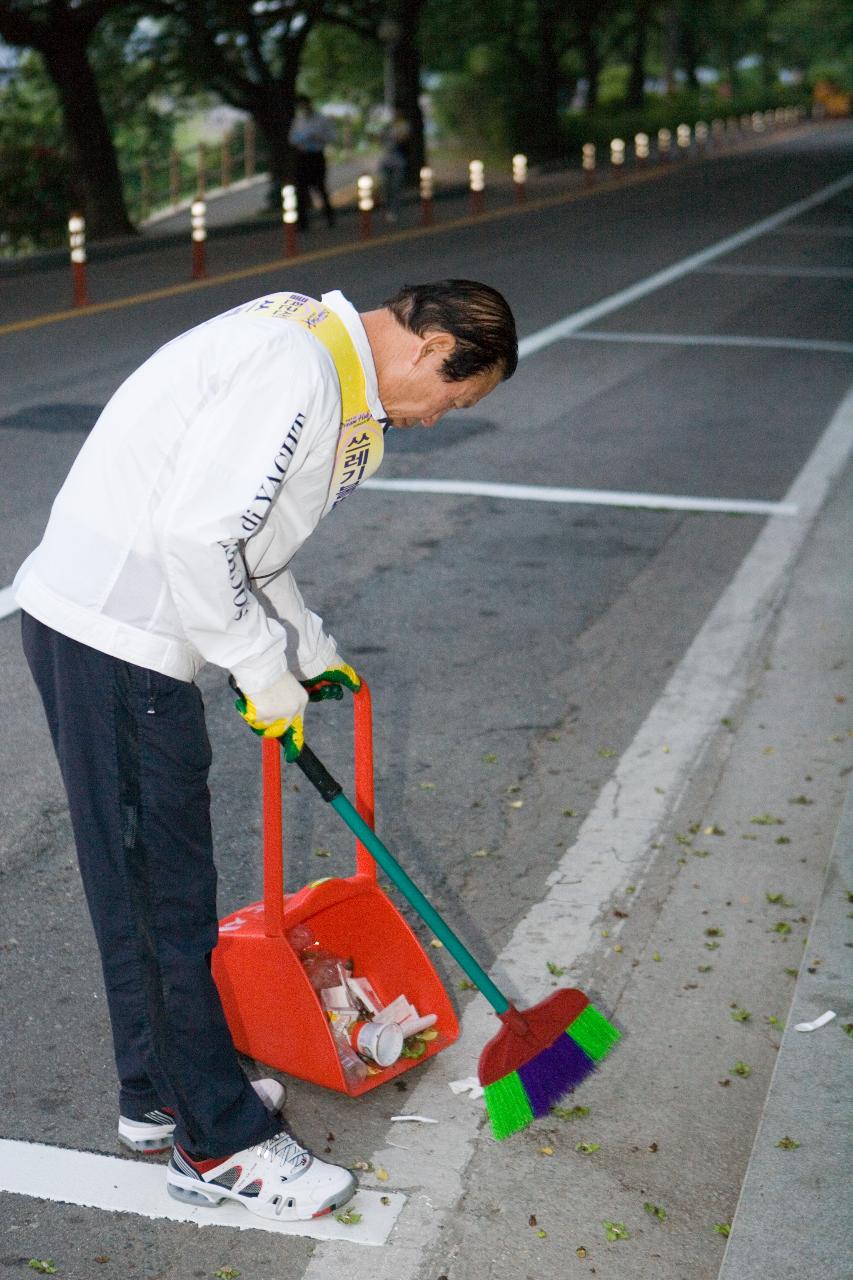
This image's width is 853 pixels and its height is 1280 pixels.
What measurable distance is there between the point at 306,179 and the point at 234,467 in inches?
921

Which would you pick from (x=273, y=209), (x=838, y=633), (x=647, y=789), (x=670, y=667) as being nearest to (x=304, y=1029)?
(x=647, y=789)

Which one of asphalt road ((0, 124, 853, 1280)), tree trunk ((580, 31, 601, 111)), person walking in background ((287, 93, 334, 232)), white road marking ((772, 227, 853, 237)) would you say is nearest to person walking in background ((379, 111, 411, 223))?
person walking in background ((287, 93, 334, 232))

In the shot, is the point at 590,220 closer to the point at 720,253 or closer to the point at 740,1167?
the point at 720,253

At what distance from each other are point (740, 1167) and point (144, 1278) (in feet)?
4.02

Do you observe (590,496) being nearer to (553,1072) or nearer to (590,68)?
(553,1072)

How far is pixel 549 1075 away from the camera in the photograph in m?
3.45

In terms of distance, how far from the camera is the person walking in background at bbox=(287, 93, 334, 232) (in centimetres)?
2450

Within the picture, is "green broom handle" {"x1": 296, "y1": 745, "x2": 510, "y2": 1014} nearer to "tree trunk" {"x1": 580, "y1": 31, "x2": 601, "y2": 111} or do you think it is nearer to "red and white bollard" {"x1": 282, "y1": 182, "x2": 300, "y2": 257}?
"red and white bollard" {"x1": 282, "y1": 182, "x2": 300, "y2": 257}

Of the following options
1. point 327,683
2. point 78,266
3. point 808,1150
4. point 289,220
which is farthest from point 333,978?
point 289,220

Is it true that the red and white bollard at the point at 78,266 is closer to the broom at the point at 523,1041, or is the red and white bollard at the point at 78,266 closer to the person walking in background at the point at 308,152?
the person walking in background at the point at 308,152

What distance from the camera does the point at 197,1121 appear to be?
3035 mm

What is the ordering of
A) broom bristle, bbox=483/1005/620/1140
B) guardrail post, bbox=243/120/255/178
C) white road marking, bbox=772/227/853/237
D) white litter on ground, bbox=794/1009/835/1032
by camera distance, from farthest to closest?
guardrail post, bbox=243/120/255/178 → white road marking, bbox=772/227/853/237 → white litter on ground, bbox=794/1009/835/1032 → broom bristle, bbox=483/1005/620/1140

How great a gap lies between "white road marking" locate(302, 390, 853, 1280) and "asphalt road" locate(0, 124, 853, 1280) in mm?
46

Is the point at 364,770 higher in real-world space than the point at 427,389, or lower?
lower
